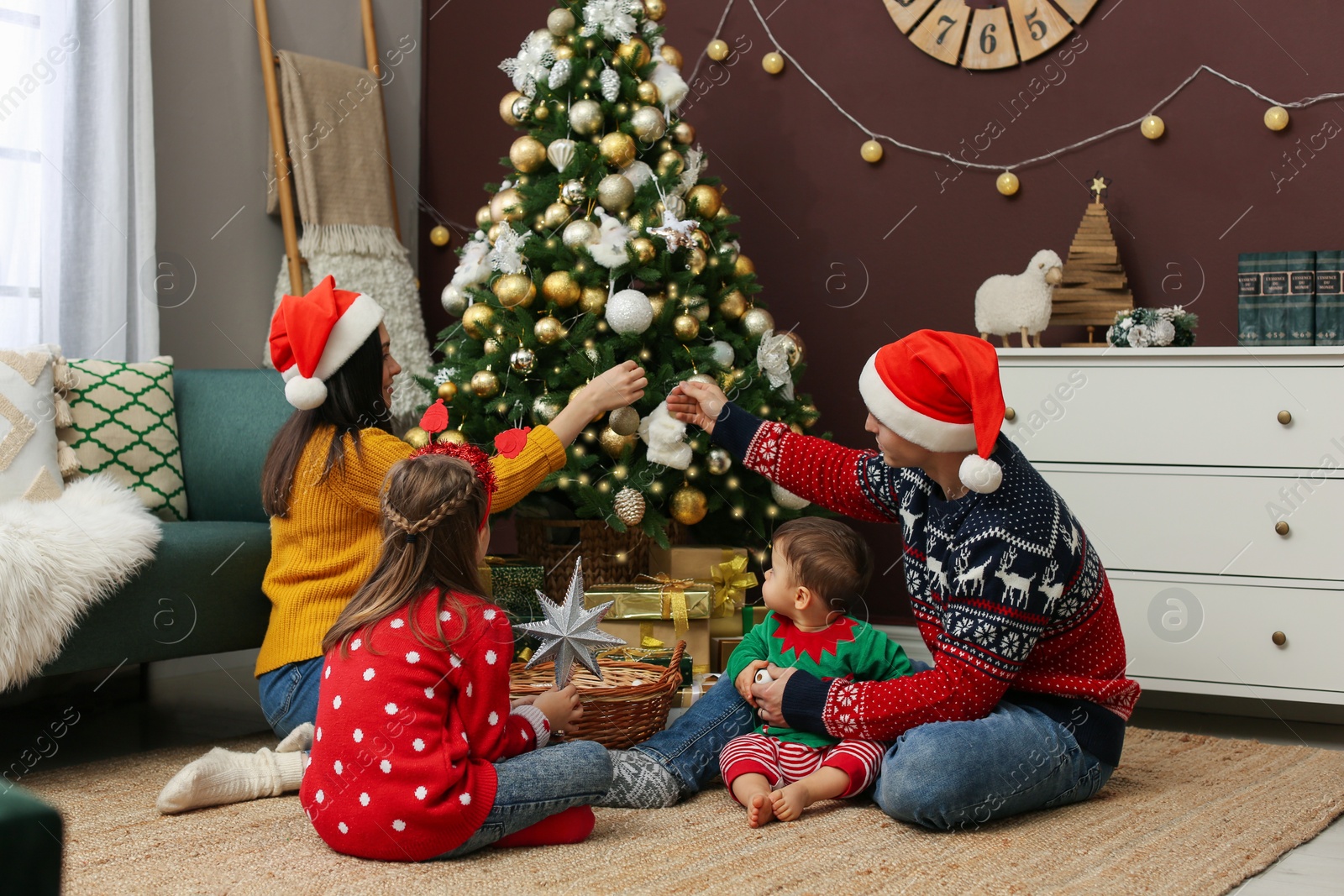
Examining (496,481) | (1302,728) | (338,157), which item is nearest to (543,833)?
(496,481)

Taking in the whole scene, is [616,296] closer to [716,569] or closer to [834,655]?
[716,569]

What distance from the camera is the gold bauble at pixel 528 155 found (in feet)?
9.24

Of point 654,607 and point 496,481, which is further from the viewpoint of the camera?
point 654,607

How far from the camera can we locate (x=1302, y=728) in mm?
2598

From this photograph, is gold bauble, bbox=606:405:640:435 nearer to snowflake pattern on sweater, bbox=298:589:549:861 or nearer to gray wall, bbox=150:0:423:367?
snowflake pattern on sweater, bbox=298:589:549:861

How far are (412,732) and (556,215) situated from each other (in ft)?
5.08

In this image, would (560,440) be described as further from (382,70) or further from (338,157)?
(382,70)

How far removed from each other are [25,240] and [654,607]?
178cm

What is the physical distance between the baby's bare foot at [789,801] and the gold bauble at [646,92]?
1.67m

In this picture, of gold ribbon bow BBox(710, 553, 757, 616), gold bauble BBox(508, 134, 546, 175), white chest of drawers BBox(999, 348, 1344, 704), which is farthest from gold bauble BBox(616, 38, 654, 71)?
gold ribbon bow BBox(710, 553, 757, 616)

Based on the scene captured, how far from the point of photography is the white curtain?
280cm

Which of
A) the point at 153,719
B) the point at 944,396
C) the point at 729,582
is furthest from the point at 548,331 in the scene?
the point at 153,719

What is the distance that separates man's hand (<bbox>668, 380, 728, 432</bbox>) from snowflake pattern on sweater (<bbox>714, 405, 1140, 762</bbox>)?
368 mm

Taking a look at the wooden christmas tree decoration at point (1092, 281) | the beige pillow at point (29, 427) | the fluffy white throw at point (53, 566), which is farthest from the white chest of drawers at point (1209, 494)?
the beige pillow at point (29, 427)
